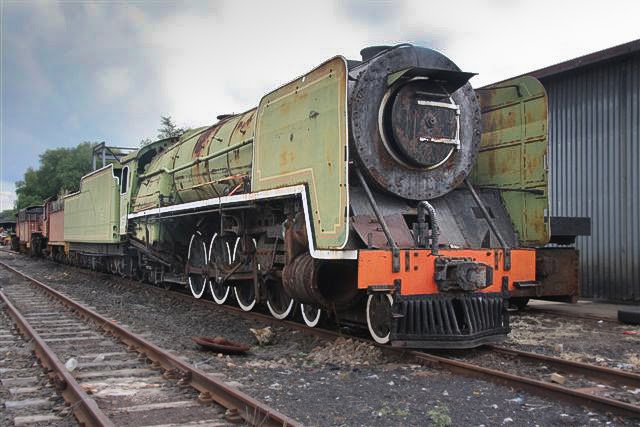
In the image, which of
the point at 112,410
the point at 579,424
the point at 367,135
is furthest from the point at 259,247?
the point at 579,424

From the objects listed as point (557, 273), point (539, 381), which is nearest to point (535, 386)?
point (539, 381)

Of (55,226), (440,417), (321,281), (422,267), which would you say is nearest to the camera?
(440,417)

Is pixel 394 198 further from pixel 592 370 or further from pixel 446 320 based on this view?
pixel 592 370

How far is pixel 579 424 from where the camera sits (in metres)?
3.76

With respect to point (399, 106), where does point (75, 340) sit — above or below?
below

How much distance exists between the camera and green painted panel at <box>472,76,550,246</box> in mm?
6883

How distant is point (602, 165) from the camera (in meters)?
11.5

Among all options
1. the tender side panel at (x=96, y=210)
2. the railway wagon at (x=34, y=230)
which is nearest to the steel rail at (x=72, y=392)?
the tender side panel at (x=96, y=210)

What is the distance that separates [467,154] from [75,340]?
16.4ft

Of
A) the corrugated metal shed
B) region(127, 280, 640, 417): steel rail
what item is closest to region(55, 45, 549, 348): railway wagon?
region(127, 280, 640, 417): steel rail

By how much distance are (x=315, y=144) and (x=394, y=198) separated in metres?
1.05

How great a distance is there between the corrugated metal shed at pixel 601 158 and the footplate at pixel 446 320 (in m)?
6.55

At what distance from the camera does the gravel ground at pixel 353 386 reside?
155 inches

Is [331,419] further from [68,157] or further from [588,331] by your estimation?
[68,157]
